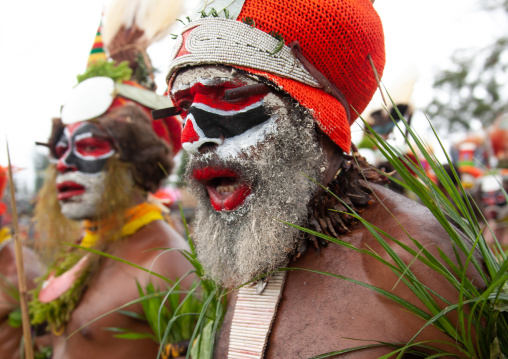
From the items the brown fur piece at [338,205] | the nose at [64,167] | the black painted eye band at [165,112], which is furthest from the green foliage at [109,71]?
the brown fur piece at [338,205]

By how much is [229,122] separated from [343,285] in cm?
75

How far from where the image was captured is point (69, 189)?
3.37 meters

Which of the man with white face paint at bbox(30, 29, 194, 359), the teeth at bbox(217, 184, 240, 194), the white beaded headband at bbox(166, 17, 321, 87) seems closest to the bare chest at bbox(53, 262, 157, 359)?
Result: the man with white face paint at bbox(30, 29, 194, 359)

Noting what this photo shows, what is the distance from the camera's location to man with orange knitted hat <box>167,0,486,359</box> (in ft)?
5.50

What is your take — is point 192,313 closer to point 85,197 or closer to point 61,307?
point 61,307

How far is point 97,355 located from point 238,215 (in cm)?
173

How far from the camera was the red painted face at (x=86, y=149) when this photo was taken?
10.9 ft

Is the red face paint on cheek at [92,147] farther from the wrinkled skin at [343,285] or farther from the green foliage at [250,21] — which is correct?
the green foliage at [250,21]

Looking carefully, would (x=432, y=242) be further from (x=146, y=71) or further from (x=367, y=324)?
(x=146, y=71)

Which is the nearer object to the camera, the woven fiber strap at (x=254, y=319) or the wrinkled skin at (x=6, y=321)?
the woven fiber strap at (x=254, y=319)

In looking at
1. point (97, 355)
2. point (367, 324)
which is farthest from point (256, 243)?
point (97, 355)

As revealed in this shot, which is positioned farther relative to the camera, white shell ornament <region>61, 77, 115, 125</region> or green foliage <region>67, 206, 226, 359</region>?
white shell ornament <region>61, 77, 115, 125</region>

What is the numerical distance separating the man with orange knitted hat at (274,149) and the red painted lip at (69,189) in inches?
73.4

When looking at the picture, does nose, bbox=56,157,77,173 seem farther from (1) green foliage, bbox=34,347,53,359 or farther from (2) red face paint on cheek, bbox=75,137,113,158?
(1) green foliage, bbox=34,347,53,359
